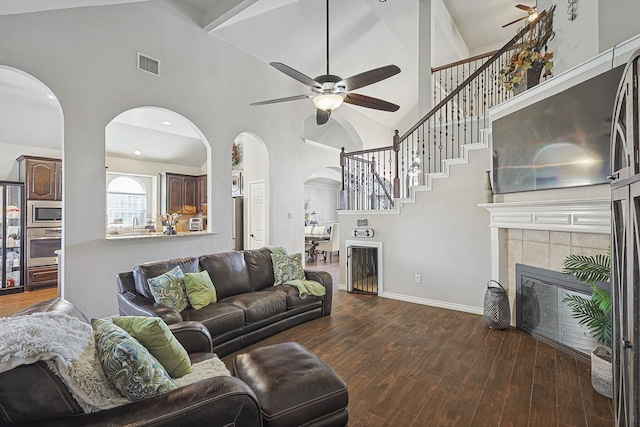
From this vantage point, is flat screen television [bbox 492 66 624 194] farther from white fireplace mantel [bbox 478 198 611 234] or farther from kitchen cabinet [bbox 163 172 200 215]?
kitchen cabinet [bbox 163 172 200 215]

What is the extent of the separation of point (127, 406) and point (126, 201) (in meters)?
8.46

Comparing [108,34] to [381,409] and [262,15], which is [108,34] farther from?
[381,409]

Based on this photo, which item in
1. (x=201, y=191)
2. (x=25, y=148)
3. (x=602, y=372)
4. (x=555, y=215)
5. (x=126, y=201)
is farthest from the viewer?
(x=201, y=191)

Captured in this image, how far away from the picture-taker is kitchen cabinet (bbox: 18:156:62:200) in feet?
18.9

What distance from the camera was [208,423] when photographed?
126cm

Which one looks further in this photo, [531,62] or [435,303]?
[435,303]

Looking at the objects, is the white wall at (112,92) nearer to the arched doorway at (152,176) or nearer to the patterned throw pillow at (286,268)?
the patterned throw pillow at (286,268)

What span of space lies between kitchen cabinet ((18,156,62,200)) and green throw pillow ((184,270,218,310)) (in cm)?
477

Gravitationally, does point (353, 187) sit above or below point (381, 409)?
above

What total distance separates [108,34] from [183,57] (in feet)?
3.20

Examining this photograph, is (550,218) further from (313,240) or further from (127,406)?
(313,240)

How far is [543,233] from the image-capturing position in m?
3.29

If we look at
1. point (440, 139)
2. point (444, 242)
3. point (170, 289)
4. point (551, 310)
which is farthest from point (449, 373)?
point (440, 139)

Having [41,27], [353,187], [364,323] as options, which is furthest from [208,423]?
[353,187]
